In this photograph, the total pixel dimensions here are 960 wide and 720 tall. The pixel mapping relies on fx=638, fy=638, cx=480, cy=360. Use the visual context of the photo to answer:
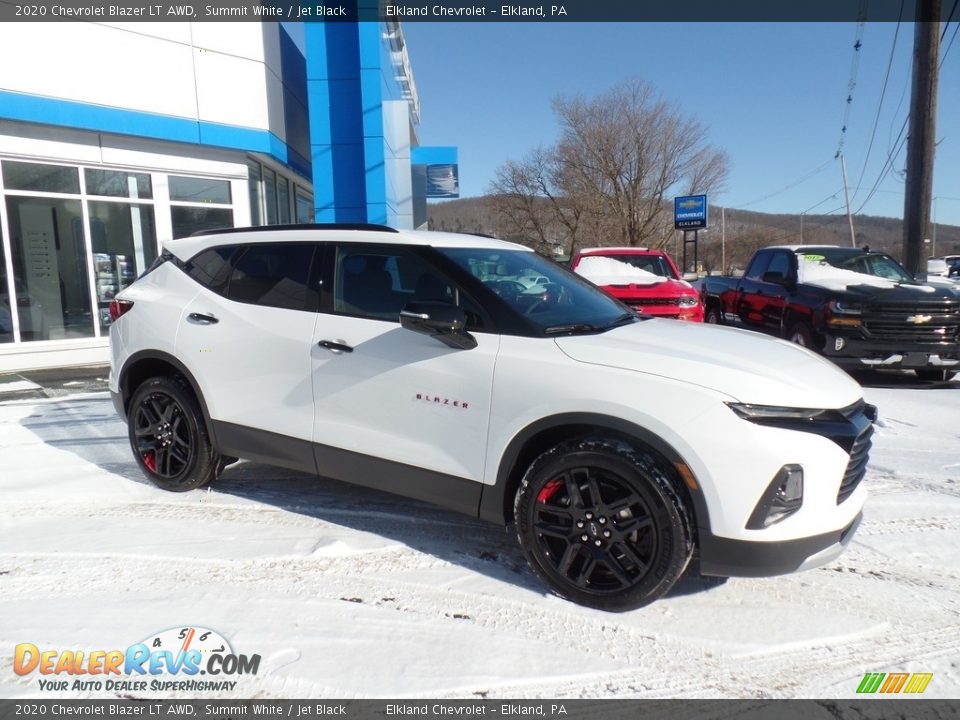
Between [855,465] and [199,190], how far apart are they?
1220 cm

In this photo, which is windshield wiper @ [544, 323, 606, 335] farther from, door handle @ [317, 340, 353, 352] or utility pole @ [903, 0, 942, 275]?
utility pole @ [903, 0, 942, 275]

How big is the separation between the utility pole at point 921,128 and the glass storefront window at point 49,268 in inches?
567

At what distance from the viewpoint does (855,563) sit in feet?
11.0

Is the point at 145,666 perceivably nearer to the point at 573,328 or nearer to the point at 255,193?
the point at 573,328

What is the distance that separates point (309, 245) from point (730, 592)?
300 centimetres

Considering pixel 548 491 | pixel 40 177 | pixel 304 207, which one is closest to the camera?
pixel 548 491

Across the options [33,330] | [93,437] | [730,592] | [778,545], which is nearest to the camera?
[778,545]

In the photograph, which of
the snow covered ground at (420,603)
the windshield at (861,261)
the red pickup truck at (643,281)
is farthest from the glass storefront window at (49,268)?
the windshield at (861,261)

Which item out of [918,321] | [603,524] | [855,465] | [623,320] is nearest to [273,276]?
[623,320]

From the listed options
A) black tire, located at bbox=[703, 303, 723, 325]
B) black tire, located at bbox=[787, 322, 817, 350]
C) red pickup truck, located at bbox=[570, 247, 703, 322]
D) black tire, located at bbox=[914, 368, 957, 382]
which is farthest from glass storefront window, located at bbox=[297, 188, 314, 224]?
black tire, located at bbox=[914, 368, 957, 382]

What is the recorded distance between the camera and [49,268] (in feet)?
34.0

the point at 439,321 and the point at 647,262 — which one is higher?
the point at 647,262

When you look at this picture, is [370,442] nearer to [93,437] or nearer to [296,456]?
[296,456]
